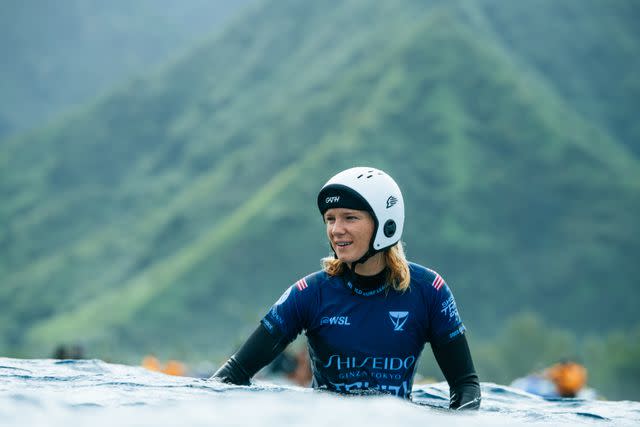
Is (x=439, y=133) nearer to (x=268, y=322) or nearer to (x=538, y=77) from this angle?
(x=538, y=77)

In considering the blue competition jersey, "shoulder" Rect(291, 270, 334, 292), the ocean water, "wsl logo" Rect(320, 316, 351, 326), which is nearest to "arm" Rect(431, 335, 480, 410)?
the blue competition jersey

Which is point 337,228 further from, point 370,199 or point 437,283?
point 437,283

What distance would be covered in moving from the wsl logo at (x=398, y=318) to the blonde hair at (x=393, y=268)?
19 cm

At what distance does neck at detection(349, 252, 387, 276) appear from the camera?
25.1 ft

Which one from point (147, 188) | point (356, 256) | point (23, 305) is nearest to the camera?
point (356, 256)

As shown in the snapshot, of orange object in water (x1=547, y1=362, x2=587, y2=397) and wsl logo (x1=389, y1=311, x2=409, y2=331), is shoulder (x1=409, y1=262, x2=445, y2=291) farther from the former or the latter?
orange object in water (x1=547, y1=362, x2=587, y2=397)

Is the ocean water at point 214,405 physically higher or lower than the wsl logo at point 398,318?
lower

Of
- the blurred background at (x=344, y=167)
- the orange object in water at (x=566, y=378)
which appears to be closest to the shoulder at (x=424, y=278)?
the orange object in water at (x=566, y=378)

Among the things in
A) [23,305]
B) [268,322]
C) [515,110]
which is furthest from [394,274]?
[515,110]

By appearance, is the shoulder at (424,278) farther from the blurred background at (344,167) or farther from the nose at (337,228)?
the blurred background at (344,167)

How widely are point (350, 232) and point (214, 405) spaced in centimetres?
333

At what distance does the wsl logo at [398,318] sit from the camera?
7.52 m

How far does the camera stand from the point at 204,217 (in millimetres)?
145750

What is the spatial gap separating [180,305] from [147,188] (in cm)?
5050
